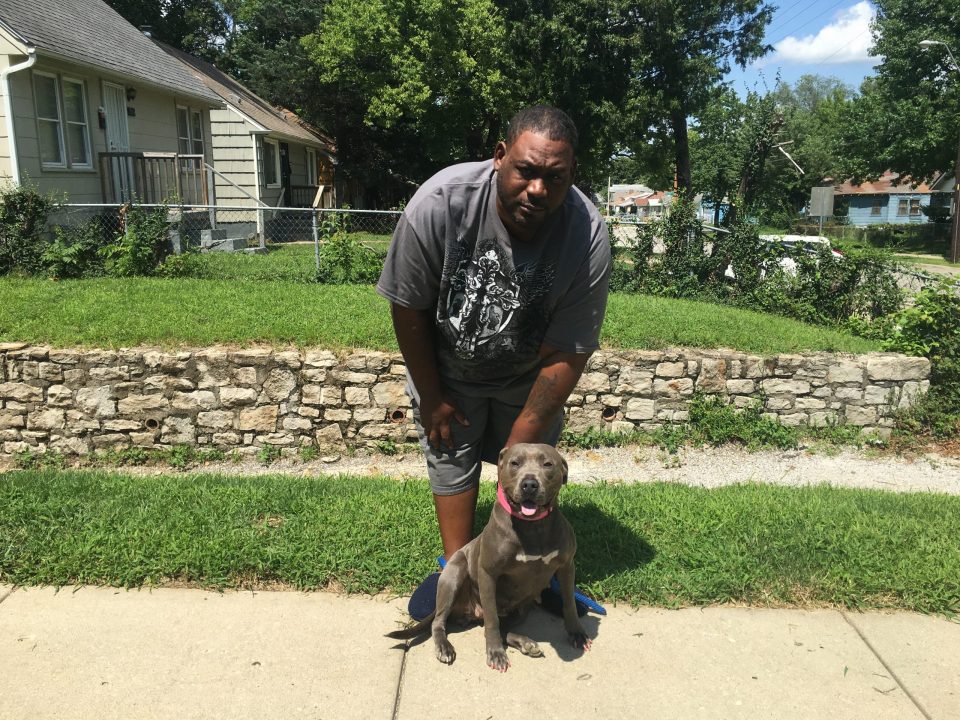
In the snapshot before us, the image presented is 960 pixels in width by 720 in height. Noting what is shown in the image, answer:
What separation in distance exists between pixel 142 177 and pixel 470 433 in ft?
41.4

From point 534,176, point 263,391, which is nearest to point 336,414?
point 263,391

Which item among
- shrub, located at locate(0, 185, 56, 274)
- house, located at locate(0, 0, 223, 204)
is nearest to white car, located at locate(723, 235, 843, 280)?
shrub, located at locate(0, 185, 56, 274)

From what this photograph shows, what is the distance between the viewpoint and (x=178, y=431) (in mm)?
6250

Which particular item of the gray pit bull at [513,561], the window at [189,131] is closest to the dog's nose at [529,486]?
the gray pit bull at [513,561]

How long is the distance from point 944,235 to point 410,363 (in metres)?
40.5

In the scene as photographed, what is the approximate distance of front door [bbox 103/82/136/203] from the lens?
535 inches

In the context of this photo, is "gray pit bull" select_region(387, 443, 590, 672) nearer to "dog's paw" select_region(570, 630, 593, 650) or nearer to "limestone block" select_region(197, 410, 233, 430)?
"dog's paw" select_region(570, 630, 593, 650)

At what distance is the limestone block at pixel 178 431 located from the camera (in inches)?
245

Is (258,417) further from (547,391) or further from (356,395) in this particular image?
(547,391)

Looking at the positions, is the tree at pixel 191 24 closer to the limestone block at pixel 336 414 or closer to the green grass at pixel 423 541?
the limestone block at pixel 336 414

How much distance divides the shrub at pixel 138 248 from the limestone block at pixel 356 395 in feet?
14.1

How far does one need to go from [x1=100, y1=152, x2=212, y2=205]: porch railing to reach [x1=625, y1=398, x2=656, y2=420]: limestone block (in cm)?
935

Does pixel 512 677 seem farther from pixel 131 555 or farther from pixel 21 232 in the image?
pixel 21 232

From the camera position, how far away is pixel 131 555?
3551 mm
